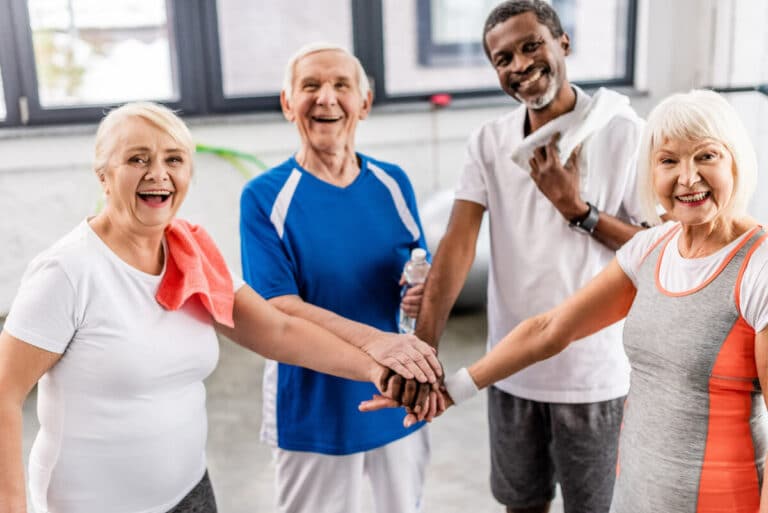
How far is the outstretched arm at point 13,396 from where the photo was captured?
129cm

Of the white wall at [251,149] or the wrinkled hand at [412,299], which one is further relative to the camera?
the white wall at [251,149]

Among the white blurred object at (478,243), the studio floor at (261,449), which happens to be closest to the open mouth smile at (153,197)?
the studio floor at (261,449)

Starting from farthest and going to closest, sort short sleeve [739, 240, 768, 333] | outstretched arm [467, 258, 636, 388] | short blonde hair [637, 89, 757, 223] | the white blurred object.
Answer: the white blurred object → outstretched arm [467, 258, 636, 388] → short blonde hair [637, 89, 757, 223] → short sleeve [739, 240, 768, 333]

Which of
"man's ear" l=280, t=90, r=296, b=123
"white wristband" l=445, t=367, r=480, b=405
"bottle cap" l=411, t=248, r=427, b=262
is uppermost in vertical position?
"man's ear" l=280, t=90, r=296, b=123

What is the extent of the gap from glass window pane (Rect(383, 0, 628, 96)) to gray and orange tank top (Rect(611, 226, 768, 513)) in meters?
3.74

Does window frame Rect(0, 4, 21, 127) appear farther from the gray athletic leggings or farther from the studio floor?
the gray athletic leggings

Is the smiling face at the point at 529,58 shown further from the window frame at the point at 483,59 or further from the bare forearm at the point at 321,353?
the window frame at the point at 483,59

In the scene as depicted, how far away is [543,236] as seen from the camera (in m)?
1.86

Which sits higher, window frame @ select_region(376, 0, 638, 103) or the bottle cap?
window frame @ select_region(376, 0, 638, 103)

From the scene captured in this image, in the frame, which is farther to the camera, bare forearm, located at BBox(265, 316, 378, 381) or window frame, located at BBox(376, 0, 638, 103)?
window frame, located at BBox(376, 0, 638, 103)

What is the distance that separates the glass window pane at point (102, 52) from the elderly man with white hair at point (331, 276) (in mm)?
3070

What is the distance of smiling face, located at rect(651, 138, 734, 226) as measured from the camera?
1.32m

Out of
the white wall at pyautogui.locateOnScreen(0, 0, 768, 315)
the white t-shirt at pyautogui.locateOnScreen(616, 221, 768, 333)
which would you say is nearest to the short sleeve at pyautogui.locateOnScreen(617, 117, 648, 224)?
the white t-shirt at pyautogui.locateOnScreen(616, 221, 768, 333)

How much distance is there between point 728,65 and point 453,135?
5.47 ft
